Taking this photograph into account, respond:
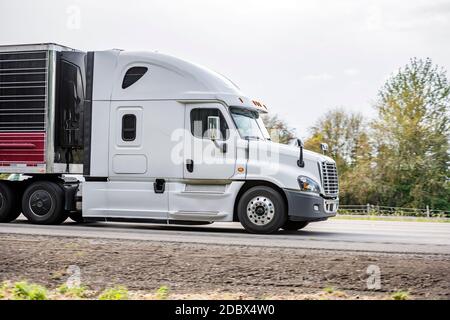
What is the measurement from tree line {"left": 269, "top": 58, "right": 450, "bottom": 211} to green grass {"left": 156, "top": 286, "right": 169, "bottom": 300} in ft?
111

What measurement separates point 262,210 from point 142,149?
2726 mm

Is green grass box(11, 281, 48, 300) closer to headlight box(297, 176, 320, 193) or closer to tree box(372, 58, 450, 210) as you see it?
headlight box(297, 176, 320, 193)

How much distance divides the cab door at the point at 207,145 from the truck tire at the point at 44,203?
3120mm

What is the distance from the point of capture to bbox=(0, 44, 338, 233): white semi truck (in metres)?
12.7

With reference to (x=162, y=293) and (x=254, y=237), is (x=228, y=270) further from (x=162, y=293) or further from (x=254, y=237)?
(x=254, y=237)

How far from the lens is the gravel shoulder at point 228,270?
22.6 feet

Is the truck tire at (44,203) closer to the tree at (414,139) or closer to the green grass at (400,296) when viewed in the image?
the green grass at (400,296)

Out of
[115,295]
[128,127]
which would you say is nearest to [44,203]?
[128,127]

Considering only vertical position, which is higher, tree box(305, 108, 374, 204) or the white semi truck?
tree box(305, 108, 374, 204)

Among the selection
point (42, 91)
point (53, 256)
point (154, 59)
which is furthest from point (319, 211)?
point (42, 91)

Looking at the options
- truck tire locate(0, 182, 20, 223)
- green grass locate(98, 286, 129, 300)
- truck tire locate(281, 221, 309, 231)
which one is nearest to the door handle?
truck tire locate(281, 221, 309, 231)

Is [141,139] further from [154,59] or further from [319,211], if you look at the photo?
[319,211]

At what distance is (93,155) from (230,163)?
2.95m

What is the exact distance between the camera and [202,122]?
1305cm
